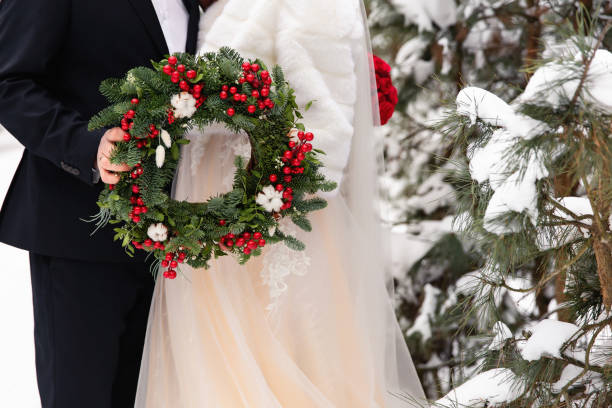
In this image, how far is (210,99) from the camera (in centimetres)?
130

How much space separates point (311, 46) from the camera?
1.47 metres

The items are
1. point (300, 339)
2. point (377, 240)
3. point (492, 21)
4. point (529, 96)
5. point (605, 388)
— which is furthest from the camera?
point (492, 21)

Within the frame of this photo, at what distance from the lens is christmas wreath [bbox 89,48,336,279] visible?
1.27 metres

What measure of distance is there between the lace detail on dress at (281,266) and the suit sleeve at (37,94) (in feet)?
1.56

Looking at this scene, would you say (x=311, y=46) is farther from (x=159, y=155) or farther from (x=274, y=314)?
(x=274, y=314)

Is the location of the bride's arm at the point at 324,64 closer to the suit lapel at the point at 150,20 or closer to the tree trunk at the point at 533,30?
the suit lapel at the point at 150,20

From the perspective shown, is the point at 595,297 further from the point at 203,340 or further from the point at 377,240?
the point at 203,340

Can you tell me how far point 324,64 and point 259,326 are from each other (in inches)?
26.0

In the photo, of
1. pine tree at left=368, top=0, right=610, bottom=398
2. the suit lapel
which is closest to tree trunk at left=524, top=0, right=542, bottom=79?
pine tree at left=368, top=0, right=610, bottom=398

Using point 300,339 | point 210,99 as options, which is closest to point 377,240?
point 300,339

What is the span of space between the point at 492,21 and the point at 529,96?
1.61m

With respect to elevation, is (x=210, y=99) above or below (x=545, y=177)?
above

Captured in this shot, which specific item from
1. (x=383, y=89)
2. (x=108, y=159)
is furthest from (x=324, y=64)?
(x=108, y=159)

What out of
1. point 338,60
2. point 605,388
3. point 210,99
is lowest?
point 605,388
